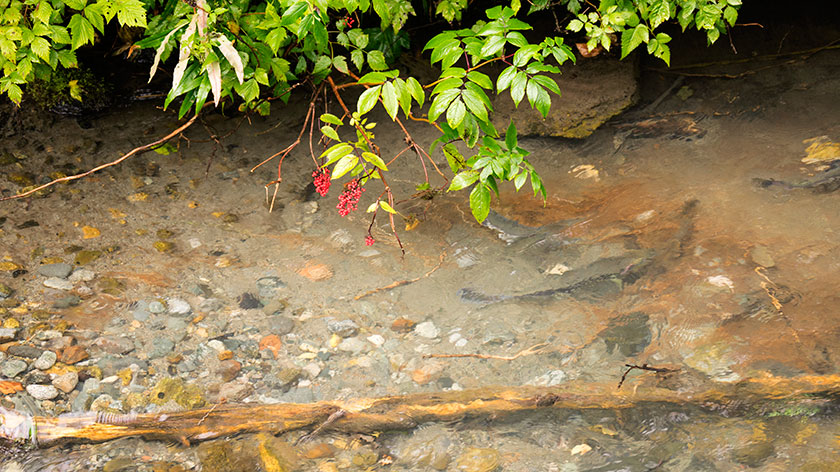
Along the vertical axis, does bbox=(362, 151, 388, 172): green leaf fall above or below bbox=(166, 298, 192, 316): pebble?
above

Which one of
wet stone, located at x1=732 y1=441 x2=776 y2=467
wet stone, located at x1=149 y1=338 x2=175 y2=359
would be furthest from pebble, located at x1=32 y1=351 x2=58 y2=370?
wet stone, located at x1=732 y1=441 x2=776 y2=467

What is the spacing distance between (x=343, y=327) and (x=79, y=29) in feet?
3.84

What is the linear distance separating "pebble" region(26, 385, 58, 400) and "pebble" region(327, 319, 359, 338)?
2.36ft

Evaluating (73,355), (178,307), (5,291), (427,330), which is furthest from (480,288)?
(5,291)

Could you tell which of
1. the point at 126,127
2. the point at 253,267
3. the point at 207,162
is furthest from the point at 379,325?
the point at 126,127

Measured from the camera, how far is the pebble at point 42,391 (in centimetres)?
159

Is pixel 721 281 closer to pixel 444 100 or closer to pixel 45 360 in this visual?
pixel 444 100

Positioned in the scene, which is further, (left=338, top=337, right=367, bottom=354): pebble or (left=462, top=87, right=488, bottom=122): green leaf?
(left=338, top=337, right=367, bottom=354): pebble

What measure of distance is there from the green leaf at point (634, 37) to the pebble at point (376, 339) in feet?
4.12

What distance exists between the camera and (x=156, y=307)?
1.89 m

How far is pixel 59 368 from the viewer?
1.67m

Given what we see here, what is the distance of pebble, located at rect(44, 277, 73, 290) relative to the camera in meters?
1.93

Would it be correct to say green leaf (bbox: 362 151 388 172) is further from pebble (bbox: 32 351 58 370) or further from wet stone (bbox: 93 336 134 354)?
pebble (bbox: 32 351 58 370)

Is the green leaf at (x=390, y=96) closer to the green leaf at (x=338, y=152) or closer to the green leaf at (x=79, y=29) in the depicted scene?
the green leaf at (x=338, y=152)
